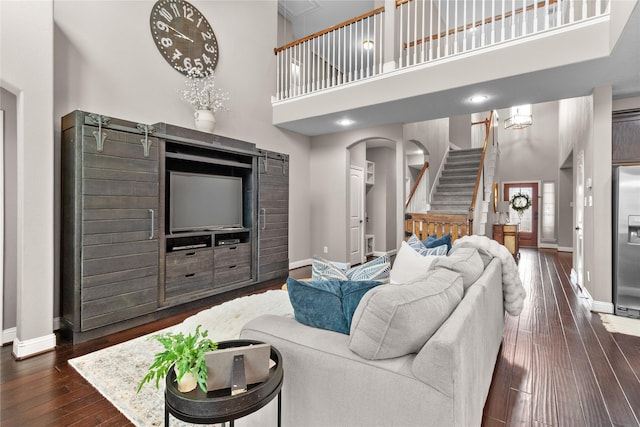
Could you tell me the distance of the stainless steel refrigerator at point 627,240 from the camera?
3.30m

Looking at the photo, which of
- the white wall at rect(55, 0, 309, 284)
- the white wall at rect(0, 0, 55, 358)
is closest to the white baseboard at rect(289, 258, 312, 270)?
the white wall at rect(55, 0, 309, 284)

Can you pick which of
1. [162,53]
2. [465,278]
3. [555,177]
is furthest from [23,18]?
[555,177]

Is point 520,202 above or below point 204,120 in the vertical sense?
below

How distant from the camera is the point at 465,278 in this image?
5.88ft

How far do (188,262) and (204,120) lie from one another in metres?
1.80

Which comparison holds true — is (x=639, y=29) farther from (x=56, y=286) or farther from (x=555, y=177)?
(x=555, y=177)

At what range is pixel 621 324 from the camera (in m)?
3.13

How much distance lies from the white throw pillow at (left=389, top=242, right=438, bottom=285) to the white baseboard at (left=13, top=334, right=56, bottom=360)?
112 inches

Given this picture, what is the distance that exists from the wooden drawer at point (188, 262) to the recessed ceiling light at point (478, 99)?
3.78 m

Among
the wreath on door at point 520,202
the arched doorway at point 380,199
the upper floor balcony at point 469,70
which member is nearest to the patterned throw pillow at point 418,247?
the upper floor balcony at point 469,70

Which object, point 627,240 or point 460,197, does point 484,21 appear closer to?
point 627,240

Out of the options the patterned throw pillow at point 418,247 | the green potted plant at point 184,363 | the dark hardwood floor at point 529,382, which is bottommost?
the dark hardwood floor at point 529,382

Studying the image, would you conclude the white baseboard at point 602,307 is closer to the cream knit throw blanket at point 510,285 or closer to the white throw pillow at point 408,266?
the cream knit throw blanket at point 510,285

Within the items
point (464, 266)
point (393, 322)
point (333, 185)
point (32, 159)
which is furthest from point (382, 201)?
point (393, 322)
